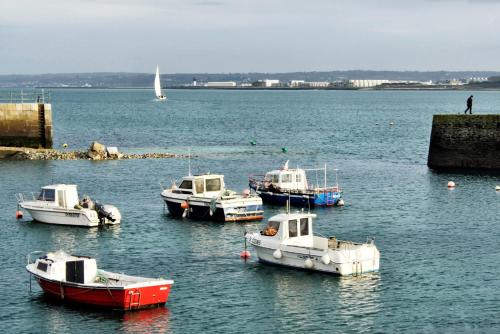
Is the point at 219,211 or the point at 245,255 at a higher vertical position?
the point at 219,211

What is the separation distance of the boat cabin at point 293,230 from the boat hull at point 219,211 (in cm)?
1043

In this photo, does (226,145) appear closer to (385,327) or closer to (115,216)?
(115,216)

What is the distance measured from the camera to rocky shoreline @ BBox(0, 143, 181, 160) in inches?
3270

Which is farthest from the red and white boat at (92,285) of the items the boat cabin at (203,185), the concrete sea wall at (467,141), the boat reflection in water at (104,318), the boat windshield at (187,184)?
the concrete sea wall at (467,141)

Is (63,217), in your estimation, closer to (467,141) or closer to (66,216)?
(66,216)

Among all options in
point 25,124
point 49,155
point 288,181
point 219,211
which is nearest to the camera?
point 219,211

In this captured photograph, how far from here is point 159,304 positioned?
3472 centimetres

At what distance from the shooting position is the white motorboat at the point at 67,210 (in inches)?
2003

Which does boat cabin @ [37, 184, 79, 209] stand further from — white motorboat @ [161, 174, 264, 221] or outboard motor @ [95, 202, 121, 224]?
white motorboat @ [161, 174, 264, 221]

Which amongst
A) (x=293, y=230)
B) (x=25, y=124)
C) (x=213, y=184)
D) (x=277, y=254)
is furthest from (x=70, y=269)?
(x=25, y=124)

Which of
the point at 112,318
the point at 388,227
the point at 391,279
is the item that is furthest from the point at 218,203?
the point at 112,318

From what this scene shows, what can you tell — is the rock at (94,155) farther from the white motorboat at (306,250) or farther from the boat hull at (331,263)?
the boat hull at (331,263)

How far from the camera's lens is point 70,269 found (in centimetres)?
3547

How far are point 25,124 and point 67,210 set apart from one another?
37129 mm
